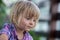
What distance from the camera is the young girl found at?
3.09 ft

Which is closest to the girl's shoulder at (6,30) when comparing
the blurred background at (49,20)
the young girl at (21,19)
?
the young girl at (21,19)

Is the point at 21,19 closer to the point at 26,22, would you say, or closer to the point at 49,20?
the point at 26,22

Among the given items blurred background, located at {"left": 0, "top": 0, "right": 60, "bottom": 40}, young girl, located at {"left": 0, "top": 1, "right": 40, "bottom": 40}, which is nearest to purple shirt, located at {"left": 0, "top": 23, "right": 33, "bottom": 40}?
young girl, located at {"left": 0, "top": 1, "right": 40, "bottom": 40}

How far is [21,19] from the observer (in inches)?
37.1

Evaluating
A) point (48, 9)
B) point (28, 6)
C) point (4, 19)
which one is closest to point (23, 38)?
point (28, 6)

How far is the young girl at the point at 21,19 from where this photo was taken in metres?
0.94

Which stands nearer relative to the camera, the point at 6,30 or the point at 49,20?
the point at 6,30

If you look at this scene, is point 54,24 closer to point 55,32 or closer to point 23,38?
point 55,32

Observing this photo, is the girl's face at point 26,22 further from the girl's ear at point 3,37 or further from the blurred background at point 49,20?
the blurred background at point 49,20

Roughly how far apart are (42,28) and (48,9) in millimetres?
555

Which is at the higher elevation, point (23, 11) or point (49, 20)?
point (23, 11)

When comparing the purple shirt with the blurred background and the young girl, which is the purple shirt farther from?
the blurred background

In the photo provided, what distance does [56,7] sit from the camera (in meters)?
4.88

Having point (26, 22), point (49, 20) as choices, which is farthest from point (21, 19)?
point (49, 20)
